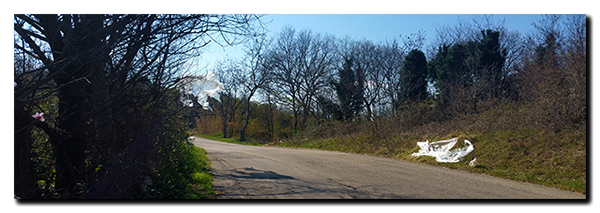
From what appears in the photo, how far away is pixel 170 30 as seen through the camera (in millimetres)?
7121

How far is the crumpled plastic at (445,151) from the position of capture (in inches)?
499

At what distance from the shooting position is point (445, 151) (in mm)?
13500

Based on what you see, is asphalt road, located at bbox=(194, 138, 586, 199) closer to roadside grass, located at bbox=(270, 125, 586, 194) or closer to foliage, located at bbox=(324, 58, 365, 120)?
roadside grass, located at bbox=(270, 125, 586, 194)

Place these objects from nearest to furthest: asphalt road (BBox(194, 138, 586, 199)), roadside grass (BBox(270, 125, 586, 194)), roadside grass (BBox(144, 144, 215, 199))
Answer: roadside grass (BBox(144, 144, 215, 199)), asphalt road (BBox(194, 138, 586, 199)), roadside grass (BBox(270, 125, 586, 194))

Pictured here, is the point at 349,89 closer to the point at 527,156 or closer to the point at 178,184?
the point at 527,156

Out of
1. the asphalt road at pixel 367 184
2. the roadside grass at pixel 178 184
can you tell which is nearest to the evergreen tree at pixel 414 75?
the asphalt road at pixel 367 184

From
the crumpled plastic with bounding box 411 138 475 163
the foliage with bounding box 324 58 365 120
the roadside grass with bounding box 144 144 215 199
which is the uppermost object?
the foliage with bounding box 324 58 365 120

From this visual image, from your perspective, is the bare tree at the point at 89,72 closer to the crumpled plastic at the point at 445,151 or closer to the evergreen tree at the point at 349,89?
the crumpled plastic at the point at 445,151

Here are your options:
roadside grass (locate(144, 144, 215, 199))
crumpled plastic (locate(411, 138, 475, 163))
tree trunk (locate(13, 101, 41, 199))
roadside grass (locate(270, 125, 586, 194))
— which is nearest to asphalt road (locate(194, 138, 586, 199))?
roadside grass (locate(144, 144, 215, 199))

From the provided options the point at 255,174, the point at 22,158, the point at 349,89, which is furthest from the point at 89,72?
the point at 349,89

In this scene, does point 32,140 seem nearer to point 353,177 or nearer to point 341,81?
point 353,177

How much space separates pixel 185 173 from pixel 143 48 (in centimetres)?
332

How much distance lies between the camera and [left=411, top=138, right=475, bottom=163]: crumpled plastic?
41.6 feet

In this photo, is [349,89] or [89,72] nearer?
[89,72]
